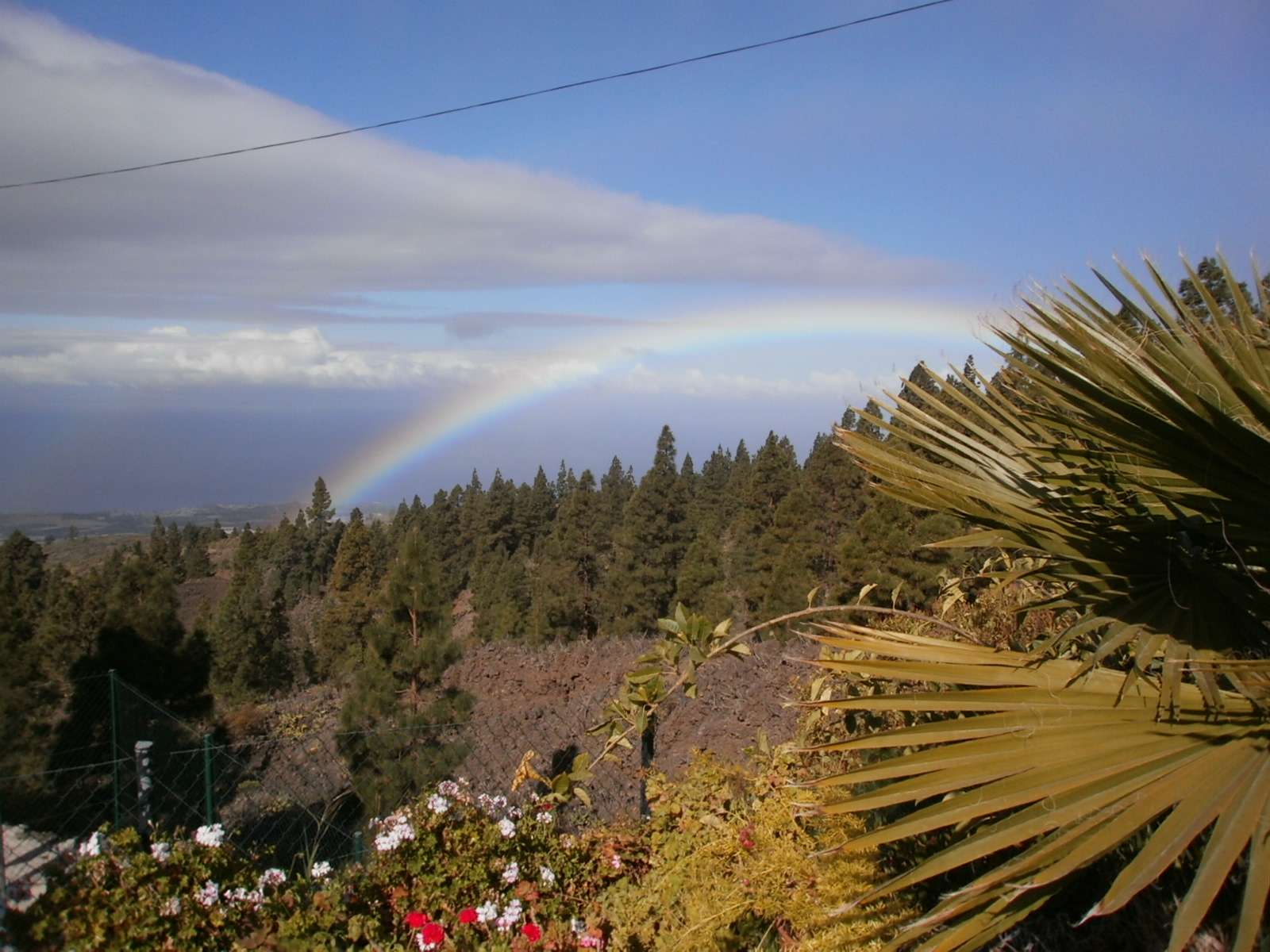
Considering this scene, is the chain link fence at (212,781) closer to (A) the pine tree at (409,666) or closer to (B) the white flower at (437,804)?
(A) the pine tree at (409,666)

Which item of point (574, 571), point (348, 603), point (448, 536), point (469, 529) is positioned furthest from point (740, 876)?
point (448, 536)

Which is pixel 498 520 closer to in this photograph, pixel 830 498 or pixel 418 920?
pixel 830 498

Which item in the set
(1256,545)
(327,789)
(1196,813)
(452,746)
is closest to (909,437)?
(1256,545)

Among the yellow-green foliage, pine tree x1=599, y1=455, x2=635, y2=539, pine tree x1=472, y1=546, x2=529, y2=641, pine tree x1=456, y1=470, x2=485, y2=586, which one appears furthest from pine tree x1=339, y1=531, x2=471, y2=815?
pine tree x1=456, y1=470, x2=485, y2=586

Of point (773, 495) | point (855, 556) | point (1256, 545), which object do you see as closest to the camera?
point (1256, 545)

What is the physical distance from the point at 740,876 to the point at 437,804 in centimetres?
107

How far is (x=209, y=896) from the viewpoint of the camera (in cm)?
256

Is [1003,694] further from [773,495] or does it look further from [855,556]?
[773,495]

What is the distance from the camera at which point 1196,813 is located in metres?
1.07

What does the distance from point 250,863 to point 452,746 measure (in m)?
7.34

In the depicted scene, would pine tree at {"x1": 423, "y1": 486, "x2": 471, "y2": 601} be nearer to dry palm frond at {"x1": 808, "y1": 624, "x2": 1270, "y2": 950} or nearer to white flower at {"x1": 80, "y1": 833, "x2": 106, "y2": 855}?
white flower at {"x1": 80, "y1": 833, "x2": 106, "y2": 855}

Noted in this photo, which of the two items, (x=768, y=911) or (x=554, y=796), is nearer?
(x=768, y=911)

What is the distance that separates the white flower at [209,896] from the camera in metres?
2.55

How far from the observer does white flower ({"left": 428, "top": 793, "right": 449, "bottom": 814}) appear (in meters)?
2.97
